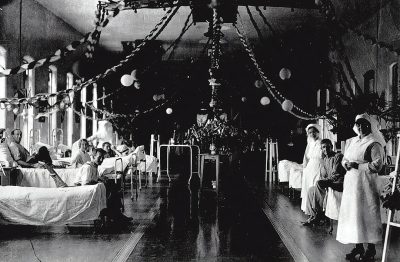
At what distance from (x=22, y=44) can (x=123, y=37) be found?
18.2ft

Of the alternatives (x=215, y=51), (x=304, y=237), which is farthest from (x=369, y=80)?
(x=304, y=237)

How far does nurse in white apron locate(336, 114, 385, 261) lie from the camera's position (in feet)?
15.0

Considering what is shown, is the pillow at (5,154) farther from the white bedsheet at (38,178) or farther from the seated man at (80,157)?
the seated man at (80,157)

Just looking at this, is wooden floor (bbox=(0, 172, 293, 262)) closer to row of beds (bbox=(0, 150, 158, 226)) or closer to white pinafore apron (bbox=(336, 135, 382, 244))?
row of beds (bbox=(0, 150, 158, 226))

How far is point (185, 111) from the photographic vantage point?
18.1m

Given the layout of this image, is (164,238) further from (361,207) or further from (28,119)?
(28,119)

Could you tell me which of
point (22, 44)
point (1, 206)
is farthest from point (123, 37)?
point (1, 206)

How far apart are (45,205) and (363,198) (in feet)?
11.8

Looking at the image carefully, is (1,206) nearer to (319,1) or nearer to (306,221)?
(306,221)

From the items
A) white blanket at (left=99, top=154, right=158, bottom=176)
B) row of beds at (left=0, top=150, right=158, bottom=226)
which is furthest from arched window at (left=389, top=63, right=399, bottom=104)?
row of beds at (left=0, top=150, right=158, bottom=226)

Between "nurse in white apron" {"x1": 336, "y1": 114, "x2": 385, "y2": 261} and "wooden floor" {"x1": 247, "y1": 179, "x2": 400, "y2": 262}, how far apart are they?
263 millimetres

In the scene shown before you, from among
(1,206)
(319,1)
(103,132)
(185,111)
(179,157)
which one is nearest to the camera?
(319,1)

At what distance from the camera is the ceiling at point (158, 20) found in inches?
451

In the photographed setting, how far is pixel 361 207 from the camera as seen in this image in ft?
15.3
